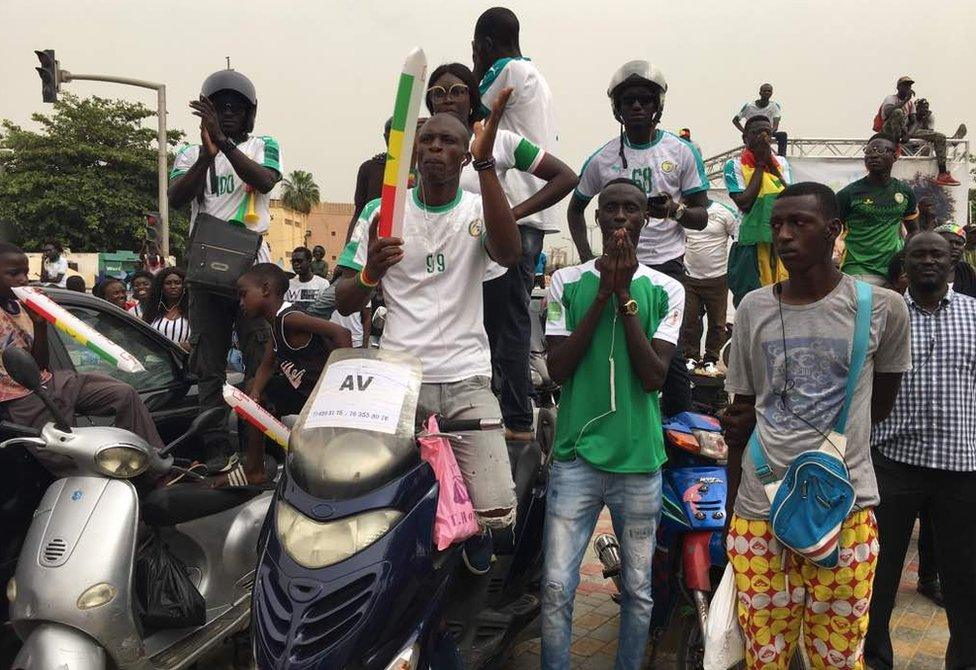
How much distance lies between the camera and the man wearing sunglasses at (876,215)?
6250 mm

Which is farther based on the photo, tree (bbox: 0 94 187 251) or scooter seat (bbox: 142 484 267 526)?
tree (bbox: 0 94 187 251)

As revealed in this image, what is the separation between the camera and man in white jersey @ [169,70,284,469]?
4.48 m

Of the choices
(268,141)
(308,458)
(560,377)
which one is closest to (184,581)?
(308,458)

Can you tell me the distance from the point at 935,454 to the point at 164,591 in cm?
338

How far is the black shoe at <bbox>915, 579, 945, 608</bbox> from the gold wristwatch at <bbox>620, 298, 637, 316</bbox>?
312cm

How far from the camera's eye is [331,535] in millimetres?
2219

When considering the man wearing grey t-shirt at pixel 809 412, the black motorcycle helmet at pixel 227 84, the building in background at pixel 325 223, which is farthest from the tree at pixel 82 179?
the man wearing grey t-shirt at pixel 809 412

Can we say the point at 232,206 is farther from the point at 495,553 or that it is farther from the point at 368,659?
the point at 368,659

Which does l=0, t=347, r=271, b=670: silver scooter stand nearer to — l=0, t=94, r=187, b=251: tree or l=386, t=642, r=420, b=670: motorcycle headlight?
l=386, t=642, r=420, b=670: motorcycle headlight

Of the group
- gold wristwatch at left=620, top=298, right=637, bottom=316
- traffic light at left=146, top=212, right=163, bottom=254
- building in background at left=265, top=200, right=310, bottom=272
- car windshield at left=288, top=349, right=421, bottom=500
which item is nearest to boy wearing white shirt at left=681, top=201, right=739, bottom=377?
gold wristwatch at left=620, top=298, right=637, bottom=316

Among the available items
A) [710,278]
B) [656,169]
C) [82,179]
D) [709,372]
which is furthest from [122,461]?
[82,179]

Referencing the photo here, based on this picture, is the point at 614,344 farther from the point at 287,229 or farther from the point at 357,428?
the point at 287,229

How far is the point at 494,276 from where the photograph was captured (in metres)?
3.90

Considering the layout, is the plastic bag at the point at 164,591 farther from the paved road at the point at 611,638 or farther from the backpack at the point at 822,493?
the backpack at the point at 822,493
